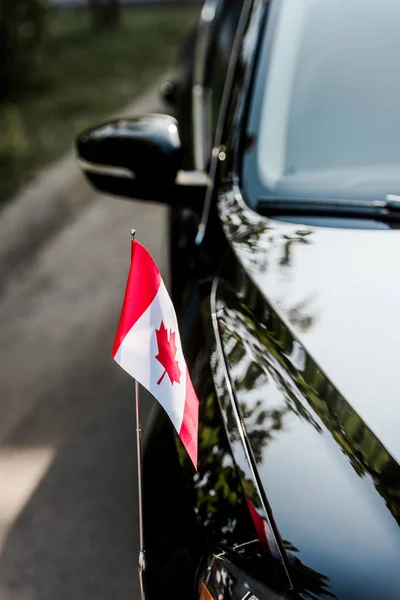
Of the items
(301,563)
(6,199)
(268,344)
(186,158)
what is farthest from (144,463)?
(6,199)

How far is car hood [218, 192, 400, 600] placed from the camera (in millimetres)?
1426

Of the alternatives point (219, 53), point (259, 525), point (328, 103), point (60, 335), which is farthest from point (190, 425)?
point (60, 335)

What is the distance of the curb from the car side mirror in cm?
220

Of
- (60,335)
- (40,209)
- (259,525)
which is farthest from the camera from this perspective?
(40,209)

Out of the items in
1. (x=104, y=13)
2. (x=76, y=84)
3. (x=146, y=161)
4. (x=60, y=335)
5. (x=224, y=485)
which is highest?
(x=146, y=161)

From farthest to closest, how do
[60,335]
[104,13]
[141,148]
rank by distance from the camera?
[104,13] < [60,335] < [141,148]

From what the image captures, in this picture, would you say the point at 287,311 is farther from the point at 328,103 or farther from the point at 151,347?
the point at 328,103

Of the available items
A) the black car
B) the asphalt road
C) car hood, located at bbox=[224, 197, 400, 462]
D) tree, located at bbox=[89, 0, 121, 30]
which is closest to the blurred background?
the asphalt road

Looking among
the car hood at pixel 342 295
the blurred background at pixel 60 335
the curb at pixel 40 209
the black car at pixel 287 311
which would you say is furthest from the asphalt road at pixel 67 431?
the car hood at pixel 342 295

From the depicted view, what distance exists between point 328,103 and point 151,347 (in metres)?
1.08

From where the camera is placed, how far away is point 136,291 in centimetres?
162

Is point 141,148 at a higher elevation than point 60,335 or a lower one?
higher

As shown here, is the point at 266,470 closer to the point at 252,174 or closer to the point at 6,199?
the point at 252,174

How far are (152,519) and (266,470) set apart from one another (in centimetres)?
33
